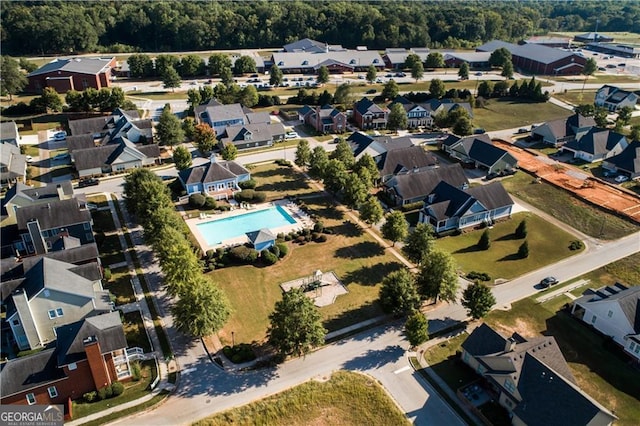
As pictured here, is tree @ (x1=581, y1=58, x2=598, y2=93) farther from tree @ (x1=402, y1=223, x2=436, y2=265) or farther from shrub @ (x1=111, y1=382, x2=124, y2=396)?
shrub @ (x1=111, y1=382, x2=124, y2=396)

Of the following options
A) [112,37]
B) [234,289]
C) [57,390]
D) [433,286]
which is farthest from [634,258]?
[112,37]

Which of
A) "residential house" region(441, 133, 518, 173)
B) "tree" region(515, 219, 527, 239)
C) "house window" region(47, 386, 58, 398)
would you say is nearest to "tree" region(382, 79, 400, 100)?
→ "residential house" region(441, 133, 518, 173)

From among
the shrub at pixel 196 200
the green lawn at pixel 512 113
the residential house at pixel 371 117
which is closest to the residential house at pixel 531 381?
the shrub at pixel 196 200

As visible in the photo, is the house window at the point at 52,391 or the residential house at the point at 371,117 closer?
the house window at the point at 52,391

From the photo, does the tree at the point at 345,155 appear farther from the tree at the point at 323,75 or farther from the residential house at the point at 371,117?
the tree at the point at 323,75

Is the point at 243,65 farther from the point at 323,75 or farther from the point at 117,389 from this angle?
the point at 117,389

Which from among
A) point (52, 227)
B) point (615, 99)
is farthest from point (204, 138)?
point (615, 99)

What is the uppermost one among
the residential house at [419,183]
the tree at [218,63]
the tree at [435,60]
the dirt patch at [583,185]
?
the tree at [218,63]
